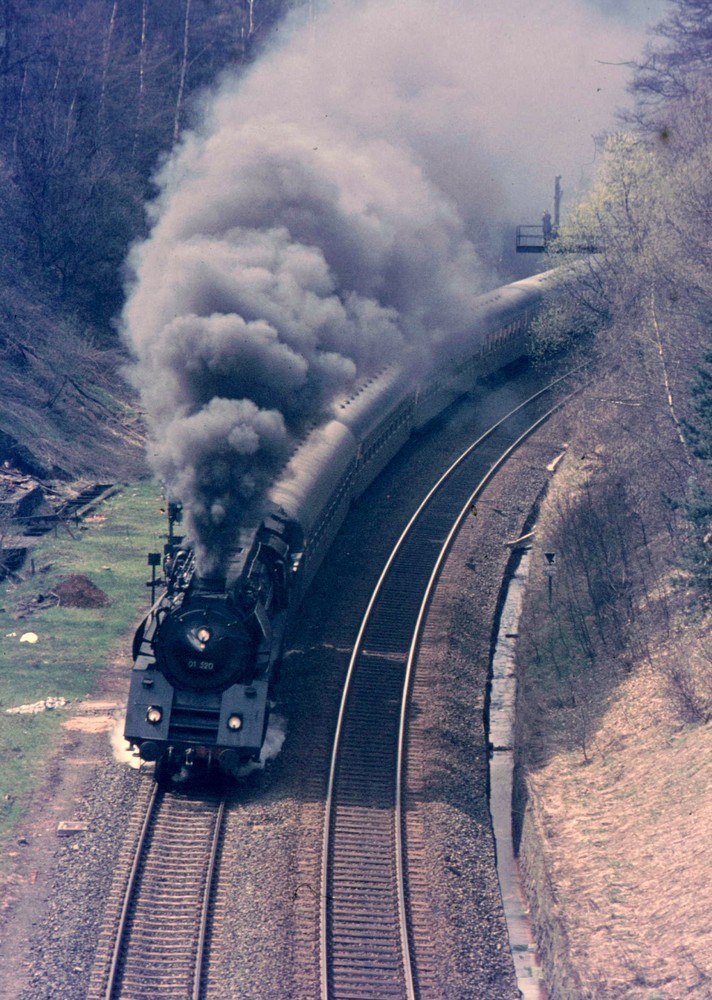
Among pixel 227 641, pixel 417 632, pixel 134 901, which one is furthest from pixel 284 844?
pixel 417 632

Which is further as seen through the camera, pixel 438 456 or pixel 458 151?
pixel 458 151

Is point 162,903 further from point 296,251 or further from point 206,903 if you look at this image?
point 296,251

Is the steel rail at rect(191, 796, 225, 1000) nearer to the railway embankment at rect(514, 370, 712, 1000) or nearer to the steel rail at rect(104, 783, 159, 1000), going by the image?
the steel rail at rect(104, 783, 159, 1000)

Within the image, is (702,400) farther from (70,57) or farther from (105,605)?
(70,57)

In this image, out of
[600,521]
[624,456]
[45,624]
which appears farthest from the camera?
[624,456]

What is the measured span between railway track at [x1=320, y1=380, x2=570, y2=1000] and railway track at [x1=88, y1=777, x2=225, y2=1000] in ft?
4.92

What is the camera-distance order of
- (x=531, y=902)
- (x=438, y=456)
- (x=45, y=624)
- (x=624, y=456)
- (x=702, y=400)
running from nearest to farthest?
(x=531, y=902), (x=702, y=400), (x=45, y=624), (x=624, y=456), (x=438, y=456)

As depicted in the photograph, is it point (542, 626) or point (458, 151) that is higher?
point (458, 151)

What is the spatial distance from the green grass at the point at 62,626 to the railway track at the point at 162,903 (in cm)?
209

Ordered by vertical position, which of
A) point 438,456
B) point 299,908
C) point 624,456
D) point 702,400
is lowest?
point 299,908

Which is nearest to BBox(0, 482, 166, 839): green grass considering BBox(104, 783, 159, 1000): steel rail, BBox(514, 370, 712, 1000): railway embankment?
BBox(104, 783, 159, 1000): steel rail

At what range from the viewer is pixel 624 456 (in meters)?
28.4

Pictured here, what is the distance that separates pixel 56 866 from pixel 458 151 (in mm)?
37985

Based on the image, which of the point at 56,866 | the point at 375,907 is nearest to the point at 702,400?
the point at 375,907
